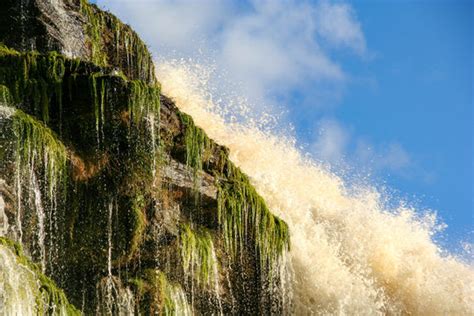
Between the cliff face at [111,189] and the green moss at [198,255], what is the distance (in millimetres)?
17

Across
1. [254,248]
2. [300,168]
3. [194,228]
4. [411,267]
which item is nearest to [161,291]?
[194,228]

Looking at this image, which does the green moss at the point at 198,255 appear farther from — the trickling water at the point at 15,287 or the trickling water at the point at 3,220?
the trickling water at the point at 15,287

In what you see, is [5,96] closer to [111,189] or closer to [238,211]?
[111,189]

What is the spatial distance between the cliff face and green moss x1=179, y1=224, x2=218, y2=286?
2cm

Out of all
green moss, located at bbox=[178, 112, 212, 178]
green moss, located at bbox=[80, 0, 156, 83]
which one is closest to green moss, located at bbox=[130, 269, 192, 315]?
green moss, located at bbox=[178, 112, 212, 178]

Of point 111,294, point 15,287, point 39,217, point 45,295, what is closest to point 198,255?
point 111,294

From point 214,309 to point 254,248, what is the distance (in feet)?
3.77

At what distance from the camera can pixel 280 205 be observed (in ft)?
56.9

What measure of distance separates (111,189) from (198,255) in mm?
1725

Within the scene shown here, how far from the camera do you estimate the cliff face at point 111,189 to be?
8180 mm

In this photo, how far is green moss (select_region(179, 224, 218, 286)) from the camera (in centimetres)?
970

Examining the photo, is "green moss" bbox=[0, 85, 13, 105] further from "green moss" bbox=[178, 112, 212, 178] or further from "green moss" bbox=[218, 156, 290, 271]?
"green moss" bbox=[218, 156, 290, 271]

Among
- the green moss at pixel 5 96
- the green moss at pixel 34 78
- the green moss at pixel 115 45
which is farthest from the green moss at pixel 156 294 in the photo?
the green moss at pixel 115 45

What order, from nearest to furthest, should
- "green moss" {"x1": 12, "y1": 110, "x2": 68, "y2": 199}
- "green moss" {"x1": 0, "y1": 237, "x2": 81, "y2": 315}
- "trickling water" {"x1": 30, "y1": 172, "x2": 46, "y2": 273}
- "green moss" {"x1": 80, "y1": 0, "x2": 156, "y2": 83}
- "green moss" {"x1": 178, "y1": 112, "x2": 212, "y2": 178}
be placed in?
"green moss" {"x1": 0, "y1": 237, "x2": 81, "y2": 315}
"green moss" {"x1": 12, "y1": 110, "x2": 68, "y2": 199}
"trickling water" {"x1": 30, "y1": 172, "x2": 46, "y2": 273}
"green moss" {"x1": 178, "y1": 112, "x2": 212, "y2": 178}
"green moss" {"x1": 80, "y1": 0, "x2": 156, "y2": 83}
